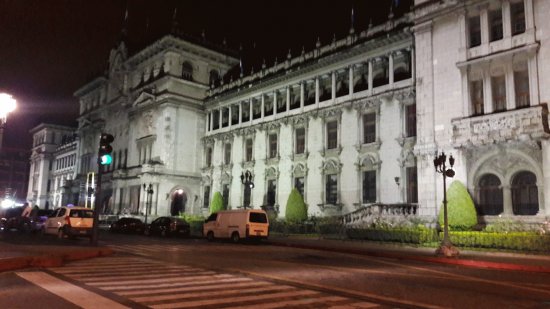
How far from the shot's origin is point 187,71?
5991 centimetres

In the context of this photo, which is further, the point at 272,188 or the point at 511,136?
the point at 272,188

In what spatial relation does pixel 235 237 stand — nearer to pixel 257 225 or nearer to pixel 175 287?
pixel 257 225

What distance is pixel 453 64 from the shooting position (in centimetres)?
3028

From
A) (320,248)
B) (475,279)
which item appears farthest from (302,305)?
(320,248)

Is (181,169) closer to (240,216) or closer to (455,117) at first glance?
(240,216)

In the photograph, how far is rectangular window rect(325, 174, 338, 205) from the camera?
132ft

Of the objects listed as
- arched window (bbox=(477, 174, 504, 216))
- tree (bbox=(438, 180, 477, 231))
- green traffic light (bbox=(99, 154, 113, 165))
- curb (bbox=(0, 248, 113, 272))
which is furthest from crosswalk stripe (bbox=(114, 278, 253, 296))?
arched window (bbox=(477, 174, 504, 216))

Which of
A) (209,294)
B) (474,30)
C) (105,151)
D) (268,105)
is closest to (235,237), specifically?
(105,151)

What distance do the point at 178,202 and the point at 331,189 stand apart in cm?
2400

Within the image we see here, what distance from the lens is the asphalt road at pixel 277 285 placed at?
9211 millimetres

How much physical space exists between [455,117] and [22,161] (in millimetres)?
136144

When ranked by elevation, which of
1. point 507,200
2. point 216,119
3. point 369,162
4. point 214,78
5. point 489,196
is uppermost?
point 214,78

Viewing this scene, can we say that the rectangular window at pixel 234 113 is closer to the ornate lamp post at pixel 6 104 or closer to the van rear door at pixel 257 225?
the van rear door at pixel 257 225

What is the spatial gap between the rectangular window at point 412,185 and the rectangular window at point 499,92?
25.7ft
